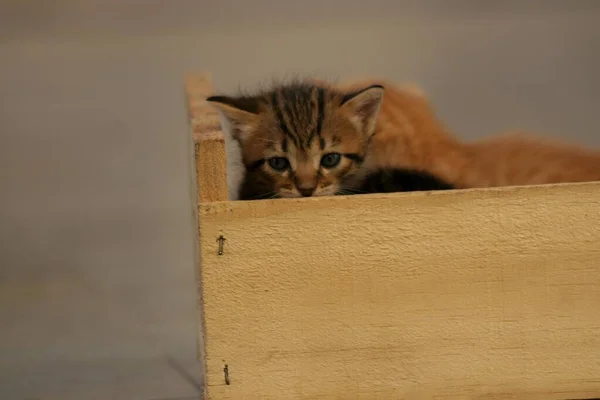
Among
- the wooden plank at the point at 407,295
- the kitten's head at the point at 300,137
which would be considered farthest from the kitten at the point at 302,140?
the wooden plank at the point at 407,295

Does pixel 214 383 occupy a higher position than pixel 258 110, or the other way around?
pixel 258 110

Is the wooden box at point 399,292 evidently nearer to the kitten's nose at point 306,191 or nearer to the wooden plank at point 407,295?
the wooden plank at point 407,295

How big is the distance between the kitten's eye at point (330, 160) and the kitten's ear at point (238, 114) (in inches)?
3.9

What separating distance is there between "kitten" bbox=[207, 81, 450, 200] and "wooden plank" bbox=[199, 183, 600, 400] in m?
0.19

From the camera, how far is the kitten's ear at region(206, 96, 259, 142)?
0.85 m

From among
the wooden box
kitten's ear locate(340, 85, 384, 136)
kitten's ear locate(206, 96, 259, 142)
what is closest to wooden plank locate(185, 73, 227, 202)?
the wooden box

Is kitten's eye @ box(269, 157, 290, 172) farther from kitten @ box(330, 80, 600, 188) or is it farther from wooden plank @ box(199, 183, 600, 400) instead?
wooden plank @ box(199, 183, 600, 400)

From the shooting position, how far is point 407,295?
657 mm

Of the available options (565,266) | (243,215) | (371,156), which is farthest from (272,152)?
(565,266)

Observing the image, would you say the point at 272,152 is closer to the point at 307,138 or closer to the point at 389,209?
the point at 307,138

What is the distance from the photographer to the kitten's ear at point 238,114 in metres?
0.85

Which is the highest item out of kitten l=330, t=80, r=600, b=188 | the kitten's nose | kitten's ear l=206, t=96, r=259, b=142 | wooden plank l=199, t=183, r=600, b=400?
kitten's ear l=206, t=96, r=259, b=142

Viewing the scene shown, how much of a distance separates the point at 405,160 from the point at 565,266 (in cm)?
36

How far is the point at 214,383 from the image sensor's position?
64 cm
